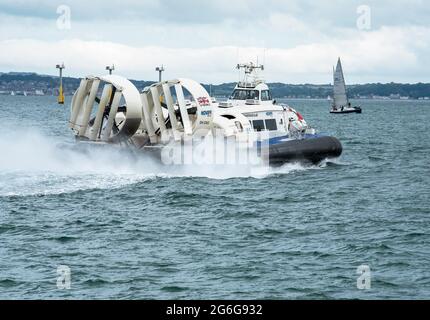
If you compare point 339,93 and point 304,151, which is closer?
point 304,151

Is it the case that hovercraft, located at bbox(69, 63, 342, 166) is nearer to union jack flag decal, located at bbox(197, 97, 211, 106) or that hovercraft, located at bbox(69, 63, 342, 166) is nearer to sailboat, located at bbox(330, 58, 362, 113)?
union jack flag decal, located at bbox(197, 97, 211, 106)

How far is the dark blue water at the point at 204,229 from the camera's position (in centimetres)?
1639

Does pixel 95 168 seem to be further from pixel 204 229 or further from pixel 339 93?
pixel 339 93

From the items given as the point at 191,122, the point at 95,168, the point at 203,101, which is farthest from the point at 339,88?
the point at 95,168

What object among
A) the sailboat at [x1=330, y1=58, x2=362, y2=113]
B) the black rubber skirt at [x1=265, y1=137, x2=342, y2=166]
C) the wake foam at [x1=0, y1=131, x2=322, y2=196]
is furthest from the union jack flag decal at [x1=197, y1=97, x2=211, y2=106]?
the sailboat at [x1=330, y1=58, x2=362, y2=113]

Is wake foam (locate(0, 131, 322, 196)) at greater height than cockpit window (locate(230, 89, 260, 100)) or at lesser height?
lesser

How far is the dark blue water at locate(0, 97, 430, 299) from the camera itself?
16.4 metres

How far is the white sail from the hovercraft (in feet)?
301

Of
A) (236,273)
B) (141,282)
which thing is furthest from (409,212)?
(141,282)

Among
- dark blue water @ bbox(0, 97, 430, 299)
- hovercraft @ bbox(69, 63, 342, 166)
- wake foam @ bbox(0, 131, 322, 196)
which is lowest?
dark blue water @ bbox(0, 97, 430, 299)

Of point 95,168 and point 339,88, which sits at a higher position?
point 339,88

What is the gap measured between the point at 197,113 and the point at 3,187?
31.7 ft

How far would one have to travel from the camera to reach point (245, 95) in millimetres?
39000

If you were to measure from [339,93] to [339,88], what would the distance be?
7.38 ft
